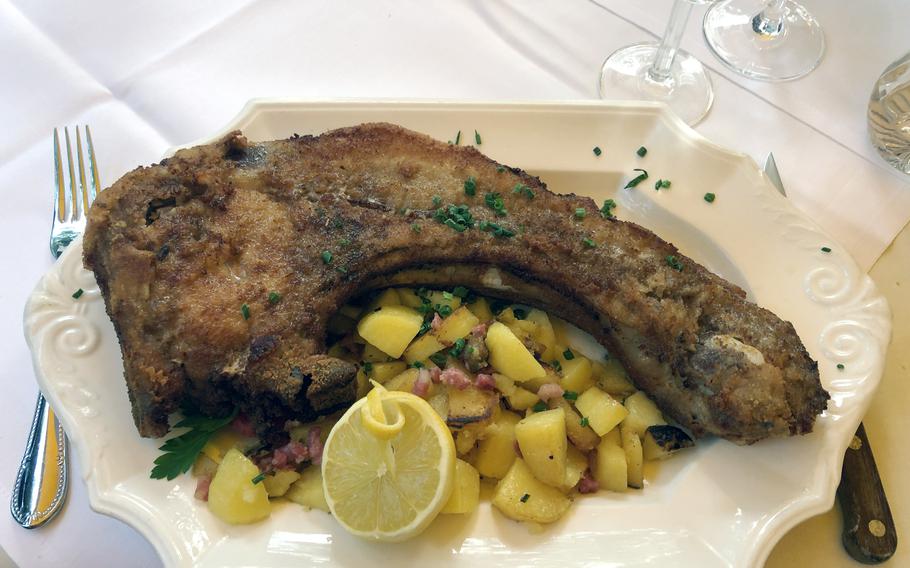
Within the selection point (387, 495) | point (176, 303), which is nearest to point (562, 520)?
point (387, 495)

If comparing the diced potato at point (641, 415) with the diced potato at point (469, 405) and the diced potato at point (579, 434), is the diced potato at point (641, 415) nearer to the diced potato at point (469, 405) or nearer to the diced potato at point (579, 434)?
the diced potato at point (579, 434)

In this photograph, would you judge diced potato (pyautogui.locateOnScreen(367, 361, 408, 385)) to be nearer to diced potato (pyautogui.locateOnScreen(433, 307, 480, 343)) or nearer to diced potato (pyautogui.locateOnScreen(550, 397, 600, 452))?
diced potato (pyautogui.locateOnScreen(433, 307, 480, 343))

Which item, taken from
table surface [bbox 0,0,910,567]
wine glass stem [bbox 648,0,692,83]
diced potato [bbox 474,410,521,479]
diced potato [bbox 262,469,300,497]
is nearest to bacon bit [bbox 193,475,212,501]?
diced potato [bbox 262,469,300,497]

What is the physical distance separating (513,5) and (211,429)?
2497 millimetres

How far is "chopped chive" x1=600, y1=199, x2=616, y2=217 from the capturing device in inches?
94.0

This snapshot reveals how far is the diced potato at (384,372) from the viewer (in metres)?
2.30

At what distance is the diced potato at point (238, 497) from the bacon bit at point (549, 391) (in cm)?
95

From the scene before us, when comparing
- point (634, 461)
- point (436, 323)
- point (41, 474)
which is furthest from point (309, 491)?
point (634, 461)

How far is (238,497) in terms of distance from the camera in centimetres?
206

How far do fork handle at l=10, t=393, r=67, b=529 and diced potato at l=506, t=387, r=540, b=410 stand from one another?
61.3 inches

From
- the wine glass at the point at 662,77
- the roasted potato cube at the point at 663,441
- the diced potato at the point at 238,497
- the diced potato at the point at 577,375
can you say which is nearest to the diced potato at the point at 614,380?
the diced potato at the point at 577,375

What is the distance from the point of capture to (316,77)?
3.21 m

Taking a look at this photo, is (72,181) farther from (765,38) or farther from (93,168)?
(765,38)

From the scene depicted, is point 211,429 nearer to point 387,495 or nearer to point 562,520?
point 387,495
